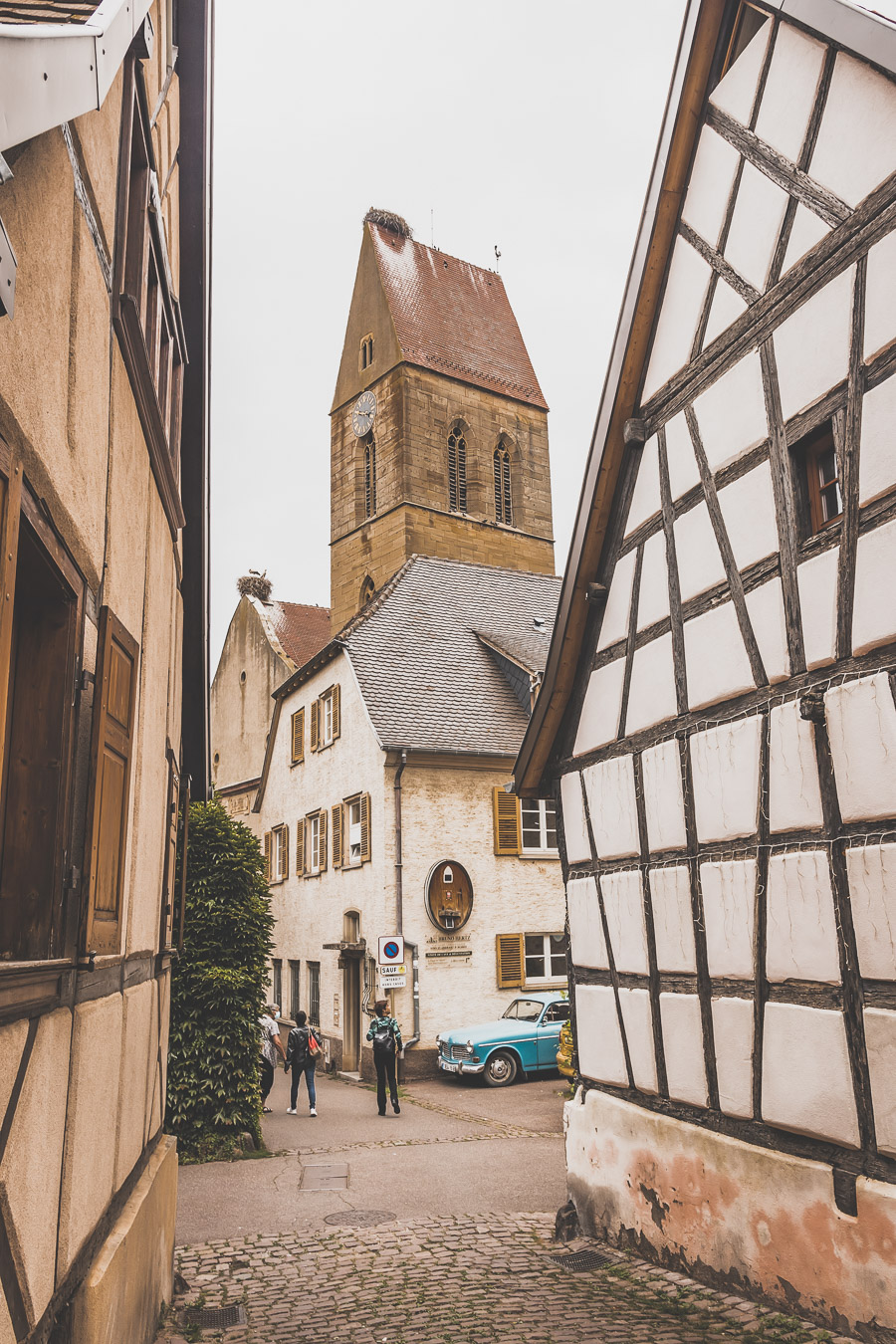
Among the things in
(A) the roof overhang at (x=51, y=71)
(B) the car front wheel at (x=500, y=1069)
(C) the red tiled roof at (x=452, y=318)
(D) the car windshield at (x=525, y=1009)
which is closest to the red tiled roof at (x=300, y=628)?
(C) the red tiled roof at (x=452, y=318)

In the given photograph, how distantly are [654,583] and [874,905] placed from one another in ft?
10.0

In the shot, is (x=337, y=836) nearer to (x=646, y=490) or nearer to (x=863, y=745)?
(x=646, y=490)

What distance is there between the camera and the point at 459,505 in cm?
4028

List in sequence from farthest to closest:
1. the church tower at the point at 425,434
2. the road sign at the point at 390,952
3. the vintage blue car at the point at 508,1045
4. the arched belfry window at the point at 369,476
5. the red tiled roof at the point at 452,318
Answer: the red tiled roof at the point at 452,318 < the arched belfry window at the point at 369,476 < the church tower at the point at 425,434 < the road sign at the point at 390,952 < the vintage blue car at the point at 508,1045

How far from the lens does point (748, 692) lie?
6500mm

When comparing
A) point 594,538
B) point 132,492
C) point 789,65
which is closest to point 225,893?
point 594,538

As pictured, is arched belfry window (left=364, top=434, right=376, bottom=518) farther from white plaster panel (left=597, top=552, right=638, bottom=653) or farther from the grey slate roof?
white plaster panel (left=597, top=552, right=638, bottom=653)

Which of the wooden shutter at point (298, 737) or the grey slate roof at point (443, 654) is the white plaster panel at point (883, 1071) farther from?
the wooden shutter at point (298, 737)

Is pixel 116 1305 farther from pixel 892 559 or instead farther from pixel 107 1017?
pixel 892 559

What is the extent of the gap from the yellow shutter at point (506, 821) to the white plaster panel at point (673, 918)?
44.9 ft

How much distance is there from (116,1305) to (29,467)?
3.17 metres

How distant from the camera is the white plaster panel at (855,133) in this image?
5.68m

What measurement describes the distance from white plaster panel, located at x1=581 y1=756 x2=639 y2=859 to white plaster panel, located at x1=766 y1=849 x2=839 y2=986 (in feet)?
5.56

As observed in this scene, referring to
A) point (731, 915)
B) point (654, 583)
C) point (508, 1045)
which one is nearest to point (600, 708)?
point (654, 583)
